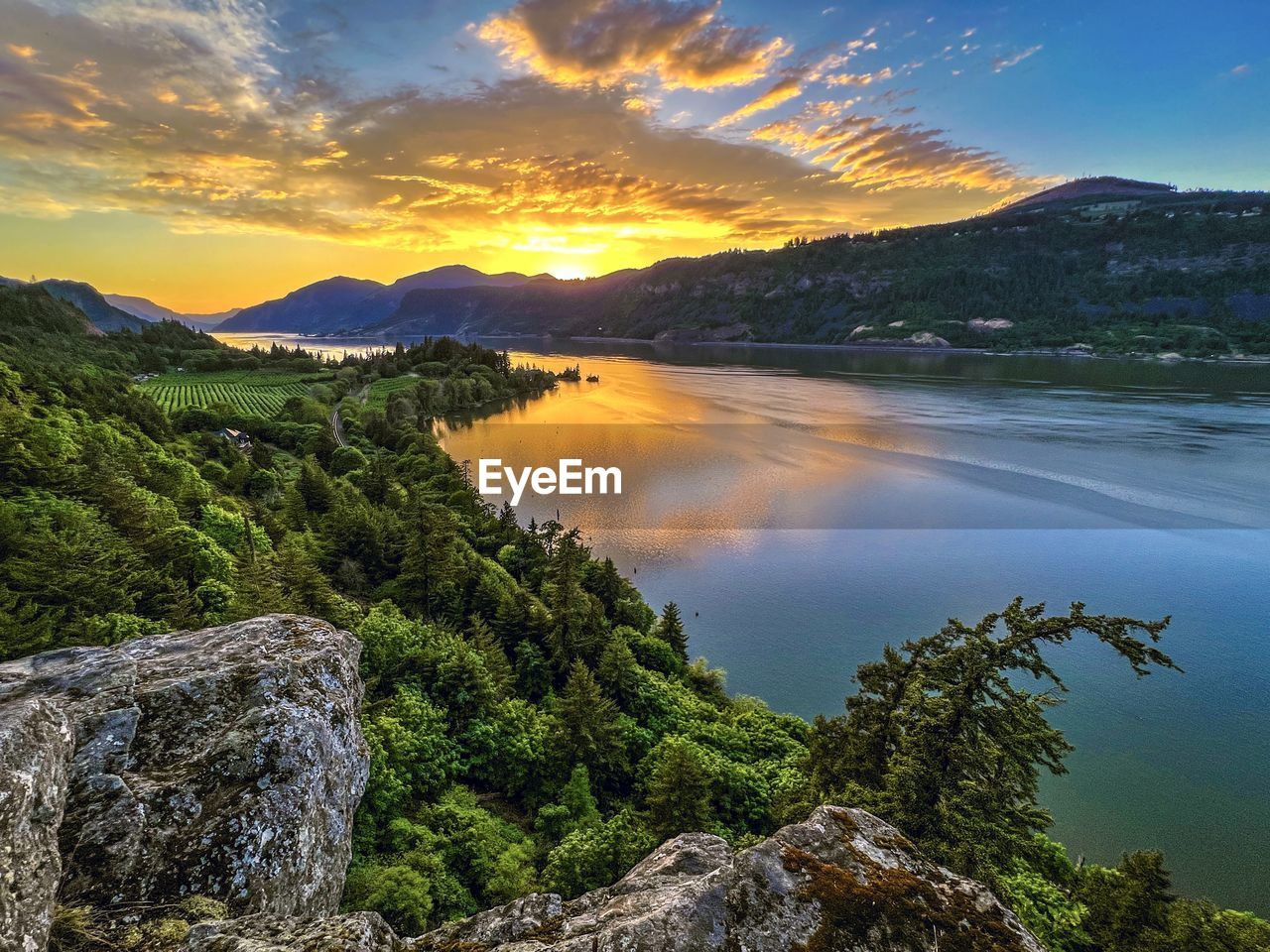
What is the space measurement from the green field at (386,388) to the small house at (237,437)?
127 ft

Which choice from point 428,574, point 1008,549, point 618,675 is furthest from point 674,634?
point 1008,549

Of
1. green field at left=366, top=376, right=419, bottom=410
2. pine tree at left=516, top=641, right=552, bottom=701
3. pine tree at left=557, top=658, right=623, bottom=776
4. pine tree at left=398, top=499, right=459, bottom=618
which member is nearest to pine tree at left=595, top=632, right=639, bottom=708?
pine tree at left=516, top=641, right=552, bottom=701

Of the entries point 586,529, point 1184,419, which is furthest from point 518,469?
point 1184,419

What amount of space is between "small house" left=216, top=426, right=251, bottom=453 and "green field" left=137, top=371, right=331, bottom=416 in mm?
16963

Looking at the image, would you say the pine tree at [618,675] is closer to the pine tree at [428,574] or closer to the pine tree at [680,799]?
the pine tree at [680,799]

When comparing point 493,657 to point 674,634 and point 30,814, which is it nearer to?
point 674,634

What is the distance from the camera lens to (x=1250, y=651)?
31922mm

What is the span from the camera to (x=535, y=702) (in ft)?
84.7

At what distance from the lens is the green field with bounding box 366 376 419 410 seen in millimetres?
112125

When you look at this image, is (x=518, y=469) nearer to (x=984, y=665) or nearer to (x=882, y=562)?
(x=882, y=562)

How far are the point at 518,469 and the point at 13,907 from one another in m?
71.2

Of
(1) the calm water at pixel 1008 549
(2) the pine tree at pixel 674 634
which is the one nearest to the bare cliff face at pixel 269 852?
(1) the calm water at pixel 1008 549

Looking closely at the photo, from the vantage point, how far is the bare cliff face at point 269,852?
493 centimetres

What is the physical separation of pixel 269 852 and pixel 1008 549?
177 feet
